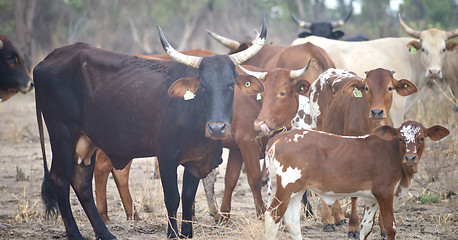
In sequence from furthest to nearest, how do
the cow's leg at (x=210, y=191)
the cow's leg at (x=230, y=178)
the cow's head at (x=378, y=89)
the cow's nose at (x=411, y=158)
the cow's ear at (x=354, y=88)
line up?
the cow's leg at (x=210, y=191) → the cow's leg at (x=230, y=178) → the cow's ear at (x=354, y=88) → the cow's head at (x=378, y=89) → the cow's nose at (x=411, y=158)

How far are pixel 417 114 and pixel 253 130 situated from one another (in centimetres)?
554

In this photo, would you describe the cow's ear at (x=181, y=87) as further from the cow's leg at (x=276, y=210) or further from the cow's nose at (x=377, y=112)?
the cow's nose at (x=377, y=112)

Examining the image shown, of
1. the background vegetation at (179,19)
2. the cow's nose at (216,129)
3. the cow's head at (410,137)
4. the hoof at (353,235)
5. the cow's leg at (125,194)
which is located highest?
the background vegetation at (179,19)

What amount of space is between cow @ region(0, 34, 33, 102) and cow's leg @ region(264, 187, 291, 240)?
5634mm

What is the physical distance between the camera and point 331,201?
202 inches

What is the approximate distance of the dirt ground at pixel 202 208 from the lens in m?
5.92

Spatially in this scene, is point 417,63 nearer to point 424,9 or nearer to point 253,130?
point 253,130

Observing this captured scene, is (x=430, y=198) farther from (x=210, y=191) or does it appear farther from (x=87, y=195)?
(x=87, y=195)

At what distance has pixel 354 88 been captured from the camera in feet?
19.1

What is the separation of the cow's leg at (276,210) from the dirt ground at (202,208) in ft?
0.24

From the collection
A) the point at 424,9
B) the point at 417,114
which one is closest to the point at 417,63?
the point at 417,114

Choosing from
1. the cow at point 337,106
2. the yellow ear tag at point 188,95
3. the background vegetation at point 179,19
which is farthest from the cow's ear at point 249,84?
the background vegetation at point 179,19

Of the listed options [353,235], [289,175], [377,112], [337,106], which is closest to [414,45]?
[337,106]

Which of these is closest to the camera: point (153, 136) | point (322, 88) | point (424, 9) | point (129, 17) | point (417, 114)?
point (153, 136)
